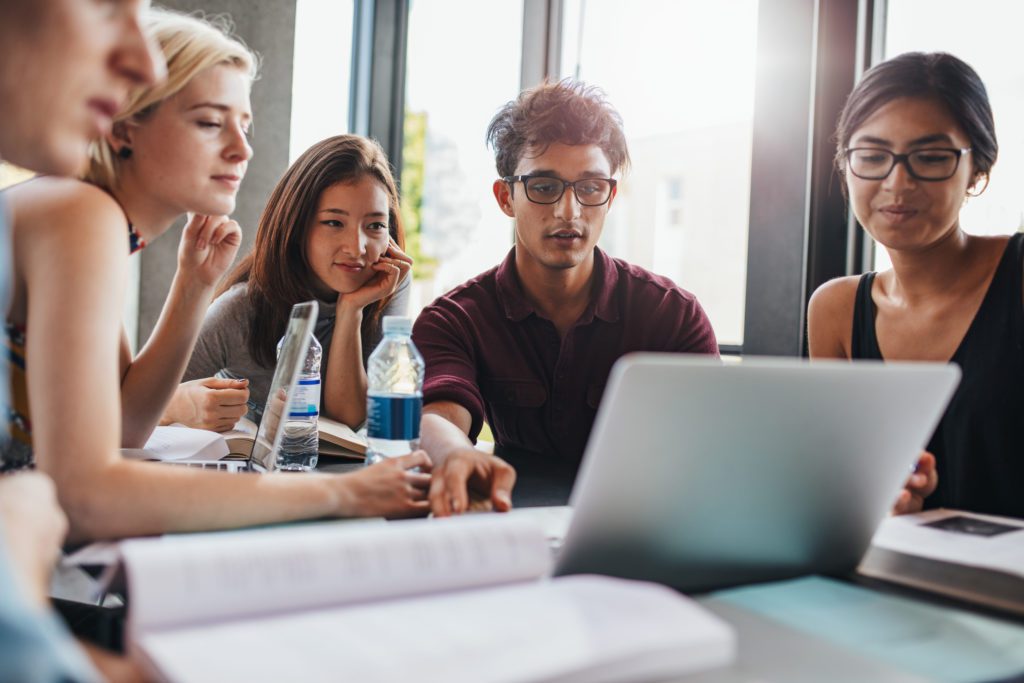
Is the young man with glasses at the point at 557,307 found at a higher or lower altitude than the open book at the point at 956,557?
higher

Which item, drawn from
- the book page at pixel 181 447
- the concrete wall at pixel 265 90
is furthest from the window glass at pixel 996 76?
the concrete wall at pixel 265 90

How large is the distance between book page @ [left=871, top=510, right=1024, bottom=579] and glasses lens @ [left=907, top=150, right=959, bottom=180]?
2.34ft

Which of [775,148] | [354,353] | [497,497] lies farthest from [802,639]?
[775,148]

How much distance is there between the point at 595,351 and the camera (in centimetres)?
172

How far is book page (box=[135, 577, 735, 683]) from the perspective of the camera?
41 cm

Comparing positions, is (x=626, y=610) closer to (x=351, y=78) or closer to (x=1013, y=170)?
(x=1013, y=170)

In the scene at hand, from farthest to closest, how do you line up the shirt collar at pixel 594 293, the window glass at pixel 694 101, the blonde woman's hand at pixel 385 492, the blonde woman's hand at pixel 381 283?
1. the window glass at pixel 694 101
2. the blonde woman's hand at pixel 381 283
3. the shirt collar at pixel 594 293
4. the blonde woman's hand at pixel 385 492

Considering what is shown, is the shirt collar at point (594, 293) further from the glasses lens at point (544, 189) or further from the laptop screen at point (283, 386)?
the laptop screen at point (283, 386)

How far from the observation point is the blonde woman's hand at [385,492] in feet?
2.81

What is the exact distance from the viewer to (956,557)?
0.73m

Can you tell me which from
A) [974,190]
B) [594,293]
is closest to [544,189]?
[594,293]

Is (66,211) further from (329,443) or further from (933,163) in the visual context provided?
(933,163)

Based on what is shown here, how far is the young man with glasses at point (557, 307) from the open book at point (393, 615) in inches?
42.5

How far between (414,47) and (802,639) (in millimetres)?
3886
